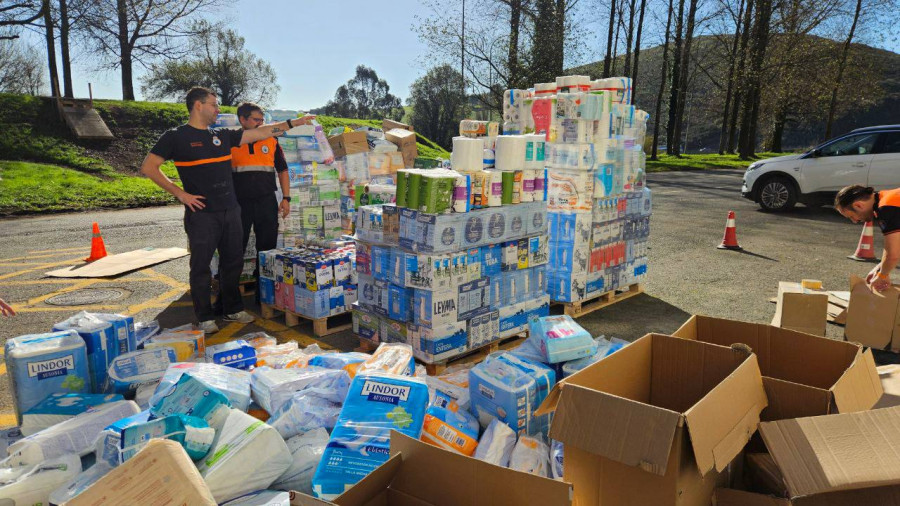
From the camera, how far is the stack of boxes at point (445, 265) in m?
4.84

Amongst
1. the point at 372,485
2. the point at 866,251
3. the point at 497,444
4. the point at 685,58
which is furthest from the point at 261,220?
the point at 685,58

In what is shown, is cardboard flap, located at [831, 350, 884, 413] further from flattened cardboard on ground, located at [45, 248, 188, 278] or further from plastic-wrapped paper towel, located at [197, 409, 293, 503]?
flattened cardboard on ground, located at [45, 248, 188, 278]

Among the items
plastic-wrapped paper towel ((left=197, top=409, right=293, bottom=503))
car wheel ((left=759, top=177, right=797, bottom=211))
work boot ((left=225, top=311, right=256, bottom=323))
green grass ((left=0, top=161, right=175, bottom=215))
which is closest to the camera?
plastic-wrapped paper towel ((left=197, top=409, right=293, bottom=503))

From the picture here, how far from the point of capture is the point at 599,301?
7.00m

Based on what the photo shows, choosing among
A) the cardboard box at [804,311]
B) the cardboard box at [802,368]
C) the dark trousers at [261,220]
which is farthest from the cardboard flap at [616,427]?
the dark trousers at [261,220]

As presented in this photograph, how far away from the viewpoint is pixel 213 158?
566 cm

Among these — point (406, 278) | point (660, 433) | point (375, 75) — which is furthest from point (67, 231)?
point (375, 75)

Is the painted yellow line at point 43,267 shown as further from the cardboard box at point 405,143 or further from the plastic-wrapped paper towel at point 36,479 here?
the plastic-wrapped paper towel at point 36,479

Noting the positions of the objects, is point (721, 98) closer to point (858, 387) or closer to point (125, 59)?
point (125, 59)

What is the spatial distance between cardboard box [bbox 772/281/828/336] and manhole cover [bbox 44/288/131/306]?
7.43 m

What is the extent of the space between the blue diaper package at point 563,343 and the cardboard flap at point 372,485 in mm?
1909

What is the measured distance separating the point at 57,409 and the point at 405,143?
612 cm

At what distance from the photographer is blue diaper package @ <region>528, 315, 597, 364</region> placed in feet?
12.7

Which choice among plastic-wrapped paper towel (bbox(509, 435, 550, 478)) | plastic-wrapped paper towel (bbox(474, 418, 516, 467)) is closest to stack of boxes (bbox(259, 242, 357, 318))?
plastic-wrapped paper towel (bbox(474, 418, 516, 467))
